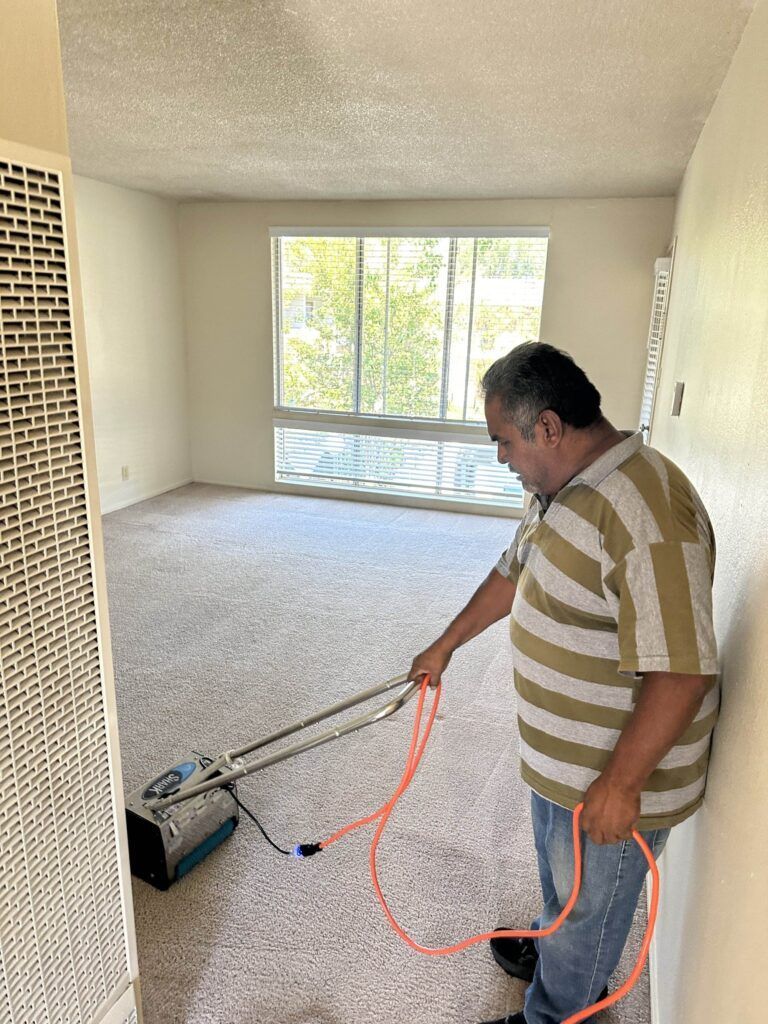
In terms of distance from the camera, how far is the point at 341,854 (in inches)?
77.9

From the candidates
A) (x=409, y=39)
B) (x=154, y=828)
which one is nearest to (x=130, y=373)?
(x=409, y=39)

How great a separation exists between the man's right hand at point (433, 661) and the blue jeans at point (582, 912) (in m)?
0.34

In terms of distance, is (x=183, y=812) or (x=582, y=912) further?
(x=183, y=812)

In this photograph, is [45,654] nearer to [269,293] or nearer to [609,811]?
[609,811]

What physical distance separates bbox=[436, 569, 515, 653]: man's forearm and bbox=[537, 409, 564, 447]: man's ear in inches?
18.4

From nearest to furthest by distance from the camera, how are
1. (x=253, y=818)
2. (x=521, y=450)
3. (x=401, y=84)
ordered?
(x=521, y=450) < (x=253, y=818) < (x=401, y=84)

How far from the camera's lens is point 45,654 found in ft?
3.32

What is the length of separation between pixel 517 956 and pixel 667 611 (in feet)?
3.80

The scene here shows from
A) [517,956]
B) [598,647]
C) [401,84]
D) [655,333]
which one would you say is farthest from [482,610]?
[655,333]

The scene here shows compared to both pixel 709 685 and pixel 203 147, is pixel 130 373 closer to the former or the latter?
pixel 203 147

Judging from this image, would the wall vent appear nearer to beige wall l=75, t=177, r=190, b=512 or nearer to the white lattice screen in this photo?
the white lattice screen

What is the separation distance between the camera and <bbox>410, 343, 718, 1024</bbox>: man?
0.97 m

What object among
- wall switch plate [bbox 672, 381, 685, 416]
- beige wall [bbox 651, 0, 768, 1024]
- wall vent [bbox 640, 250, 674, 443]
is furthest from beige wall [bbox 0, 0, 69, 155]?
wall vent [bbox 640, 250, 674, 443]

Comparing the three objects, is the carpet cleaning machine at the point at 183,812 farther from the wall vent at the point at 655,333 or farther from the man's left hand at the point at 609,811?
the wall vent at the point at 655,333
